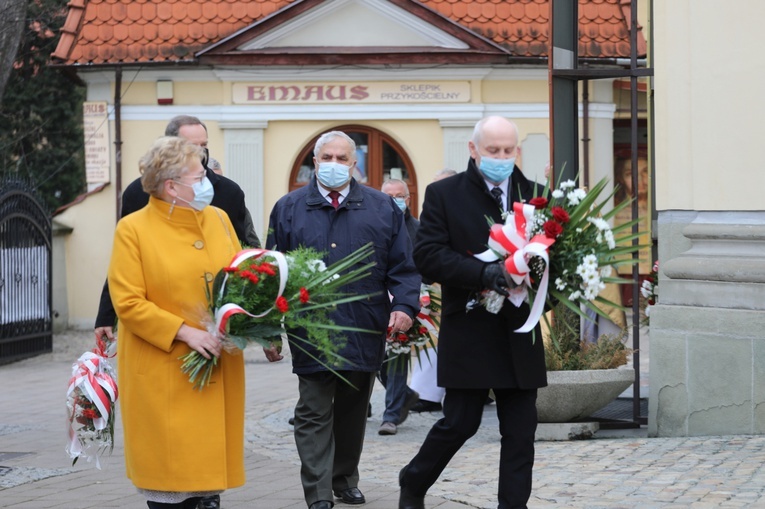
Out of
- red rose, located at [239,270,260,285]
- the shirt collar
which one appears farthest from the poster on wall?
red rose, located at [239,270,260,285]

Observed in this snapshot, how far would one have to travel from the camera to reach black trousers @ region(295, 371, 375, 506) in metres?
6.48

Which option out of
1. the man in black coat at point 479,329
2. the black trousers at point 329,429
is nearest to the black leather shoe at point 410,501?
the man in black coat at point 479,329

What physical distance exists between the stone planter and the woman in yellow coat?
365 centimetres

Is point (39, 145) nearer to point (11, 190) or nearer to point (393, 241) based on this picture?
point (11, 190)

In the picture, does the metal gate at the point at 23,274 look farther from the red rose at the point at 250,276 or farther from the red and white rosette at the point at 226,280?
the red rose at the point at 250,276

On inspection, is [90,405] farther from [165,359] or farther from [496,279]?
[496,279]

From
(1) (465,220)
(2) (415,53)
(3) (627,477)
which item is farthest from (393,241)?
(2) (415,53)

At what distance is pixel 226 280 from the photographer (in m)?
5.22

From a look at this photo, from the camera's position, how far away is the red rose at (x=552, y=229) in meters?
5.45

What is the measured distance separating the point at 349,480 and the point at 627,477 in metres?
1.51

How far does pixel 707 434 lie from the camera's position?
841 cm

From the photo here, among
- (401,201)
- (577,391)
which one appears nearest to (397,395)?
(401,201)

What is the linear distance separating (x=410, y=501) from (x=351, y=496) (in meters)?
0.73

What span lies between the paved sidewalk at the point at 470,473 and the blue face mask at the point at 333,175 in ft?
5.53
